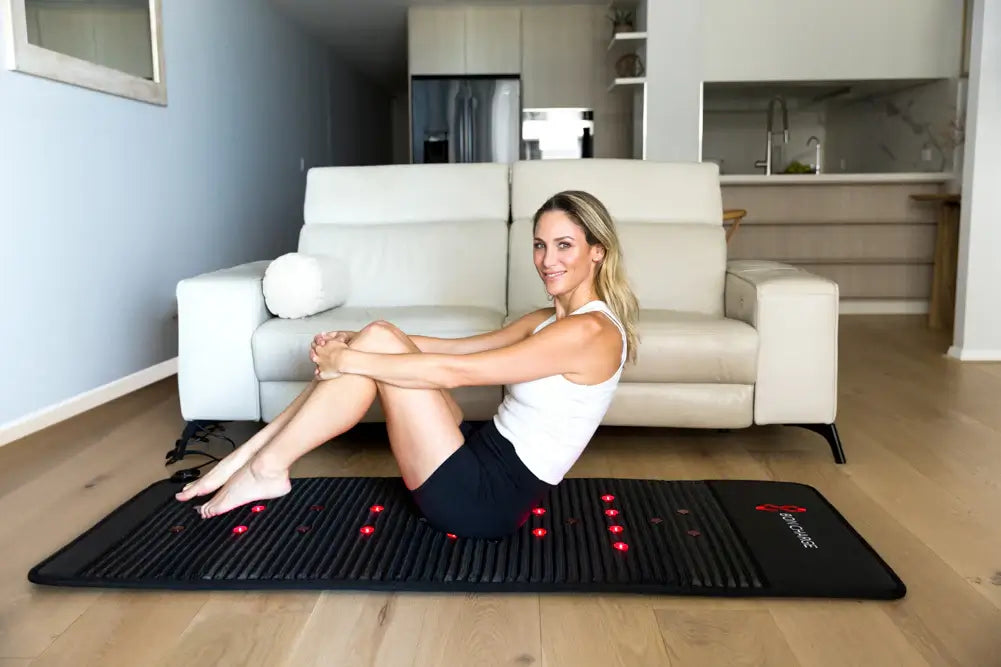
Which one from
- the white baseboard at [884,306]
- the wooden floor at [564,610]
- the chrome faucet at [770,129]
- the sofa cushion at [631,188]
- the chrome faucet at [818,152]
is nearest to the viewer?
the wooden floor at [564,610]

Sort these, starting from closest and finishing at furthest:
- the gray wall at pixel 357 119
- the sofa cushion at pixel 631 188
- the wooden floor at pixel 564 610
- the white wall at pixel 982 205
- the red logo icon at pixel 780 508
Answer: the wooden floor at pixel 564 610, the red logo icon at pixel 780 508, the sofa cushion at pixel 631 188, the white wall at pixel 982 205, the gray wall at pixel 357 119

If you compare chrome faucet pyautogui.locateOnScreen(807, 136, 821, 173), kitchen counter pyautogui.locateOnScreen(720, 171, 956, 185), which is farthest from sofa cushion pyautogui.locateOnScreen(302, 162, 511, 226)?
chrome faucet pyautogui.locateOnScreen(807, 136, 821, 173)

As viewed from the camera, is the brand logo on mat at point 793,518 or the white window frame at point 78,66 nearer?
the brand logo on mat at point 793,518

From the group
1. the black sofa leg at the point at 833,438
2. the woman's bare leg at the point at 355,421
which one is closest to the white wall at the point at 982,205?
the black sofa leg at the point at 833,438

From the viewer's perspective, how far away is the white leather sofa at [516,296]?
8.86 ft

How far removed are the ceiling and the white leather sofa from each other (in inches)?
149

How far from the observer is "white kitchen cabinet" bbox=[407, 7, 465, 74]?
741 cm

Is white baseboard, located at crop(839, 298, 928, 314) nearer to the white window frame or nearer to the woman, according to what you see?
the white window frame

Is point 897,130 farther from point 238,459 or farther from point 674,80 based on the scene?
point 238,459

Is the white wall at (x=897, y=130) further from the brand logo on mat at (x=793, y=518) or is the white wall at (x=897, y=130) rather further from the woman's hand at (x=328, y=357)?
the woman's hand at (x=328, y=357)

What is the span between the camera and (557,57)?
7.48 meters

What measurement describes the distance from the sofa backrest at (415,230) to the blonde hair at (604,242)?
1.30m

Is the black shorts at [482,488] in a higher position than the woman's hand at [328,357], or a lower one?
lower

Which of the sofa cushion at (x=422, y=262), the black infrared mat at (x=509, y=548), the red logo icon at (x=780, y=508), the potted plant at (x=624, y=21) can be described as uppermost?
the potted plant at (x=624, y=21)
